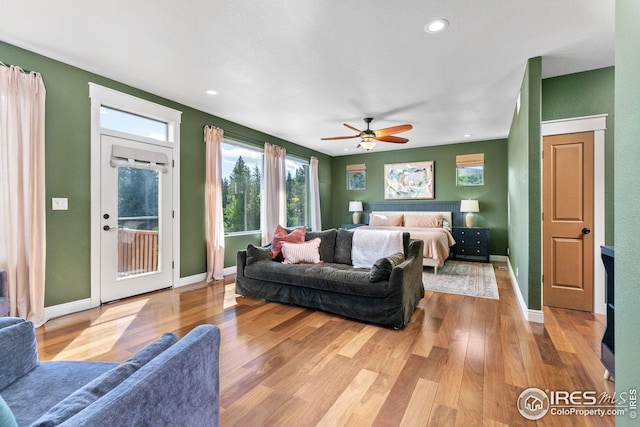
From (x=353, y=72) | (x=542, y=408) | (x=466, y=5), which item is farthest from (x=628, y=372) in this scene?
(x=353, y=72)

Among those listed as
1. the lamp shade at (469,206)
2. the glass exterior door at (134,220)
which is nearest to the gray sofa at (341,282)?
the glass exterior door at (134,220)

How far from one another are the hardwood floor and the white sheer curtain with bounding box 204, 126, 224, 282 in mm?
1130

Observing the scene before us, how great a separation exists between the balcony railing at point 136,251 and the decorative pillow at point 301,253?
1819mm

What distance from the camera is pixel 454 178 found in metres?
6.84

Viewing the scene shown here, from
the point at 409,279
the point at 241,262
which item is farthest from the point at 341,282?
the point at 241,262

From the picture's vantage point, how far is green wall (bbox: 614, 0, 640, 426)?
3.42 feet

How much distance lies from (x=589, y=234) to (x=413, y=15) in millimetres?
2963

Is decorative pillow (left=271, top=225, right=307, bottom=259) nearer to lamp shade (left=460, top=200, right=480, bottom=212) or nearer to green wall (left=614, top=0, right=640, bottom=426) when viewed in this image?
green wall (left=614, top=0, right=640, bottom=426)

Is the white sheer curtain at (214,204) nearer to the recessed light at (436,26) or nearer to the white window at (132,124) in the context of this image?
the white window at (132,124)

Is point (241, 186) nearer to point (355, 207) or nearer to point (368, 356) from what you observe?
point (355, 207)

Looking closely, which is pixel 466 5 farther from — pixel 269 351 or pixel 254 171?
pixel 254 171

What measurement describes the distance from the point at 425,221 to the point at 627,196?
18.4 ft

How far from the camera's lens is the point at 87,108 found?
10.8 feet

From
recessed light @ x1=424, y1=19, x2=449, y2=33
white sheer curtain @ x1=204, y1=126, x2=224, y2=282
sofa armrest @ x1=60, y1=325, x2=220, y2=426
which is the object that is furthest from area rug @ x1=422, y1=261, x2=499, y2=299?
sofa armrest @ x1=60, y1=325, x2=220, y2=426
